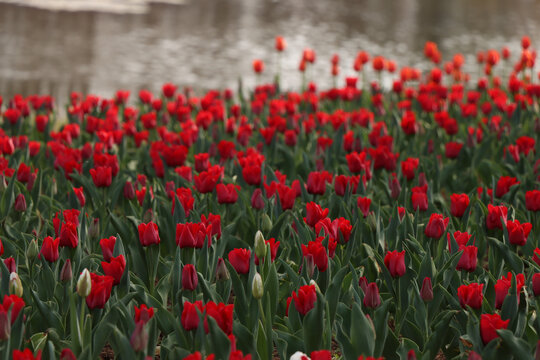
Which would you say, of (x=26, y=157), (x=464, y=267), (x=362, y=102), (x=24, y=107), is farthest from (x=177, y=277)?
(x=362, y=102)

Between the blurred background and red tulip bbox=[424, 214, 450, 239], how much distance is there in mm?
6504

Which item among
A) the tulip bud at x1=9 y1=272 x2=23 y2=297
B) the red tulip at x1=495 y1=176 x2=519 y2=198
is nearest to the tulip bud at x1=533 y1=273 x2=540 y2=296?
the red tulip at x1=495 y1=176 x2=519 y2=198

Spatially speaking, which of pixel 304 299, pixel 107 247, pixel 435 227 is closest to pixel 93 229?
pixel 107 247

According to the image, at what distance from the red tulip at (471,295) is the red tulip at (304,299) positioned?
0.45 meters

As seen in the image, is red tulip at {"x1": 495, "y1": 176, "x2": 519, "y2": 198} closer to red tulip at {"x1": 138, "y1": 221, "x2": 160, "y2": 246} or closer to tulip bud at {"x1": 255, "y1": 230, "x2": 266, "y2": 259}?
tulip bud at {"x1": 255, "y1": 230, "x2": 266, "y2": 259}

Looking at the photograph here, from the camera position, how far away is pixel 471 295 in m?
2.15

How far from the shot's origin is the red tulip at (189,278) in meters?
2.18

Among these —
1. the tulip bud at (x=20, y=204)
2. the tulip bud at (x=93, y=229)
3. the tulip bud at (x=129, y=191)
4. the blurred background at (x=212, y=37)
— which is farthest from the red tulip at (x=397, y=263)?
the blurred background at (x=212, y=37)

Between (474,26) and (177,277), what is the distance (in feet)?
45.2

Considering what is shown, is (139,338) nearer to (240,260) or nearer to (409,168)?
(240,260)

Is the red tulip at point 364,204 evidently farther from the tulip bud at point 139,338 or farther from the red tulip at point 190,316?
the tulip bud at point 139,338

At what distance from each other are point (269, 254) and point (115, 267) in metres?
0.48

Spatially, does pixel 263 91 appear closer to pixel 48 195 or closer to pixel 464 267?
pixel 48 195

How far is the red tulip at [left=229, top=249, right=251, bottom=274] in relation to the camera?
2.30 meters
